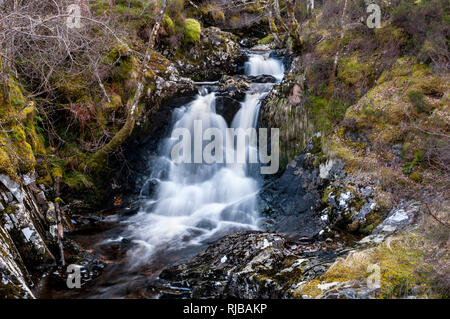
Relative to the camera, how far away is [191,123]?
1052 centimetres

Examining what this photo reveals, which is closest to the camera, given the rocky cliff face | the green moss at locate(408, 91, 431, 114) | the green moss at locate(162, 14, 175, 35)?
the rocky cliff face

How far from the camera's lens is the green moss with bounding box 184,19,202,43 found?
530 inches

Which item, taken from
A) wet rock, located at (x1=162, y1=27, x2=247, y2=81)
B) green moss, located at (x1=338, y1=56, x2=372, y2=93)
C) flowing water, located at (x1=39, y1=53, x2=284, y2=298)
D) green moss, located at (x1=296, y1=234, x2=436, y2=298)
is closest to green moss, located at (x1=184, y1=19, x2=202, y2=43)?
wet rock, located at (x1=162, y1=27, x2=247, y2=81)

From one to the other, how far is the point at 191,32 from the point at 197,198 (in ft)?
26.4

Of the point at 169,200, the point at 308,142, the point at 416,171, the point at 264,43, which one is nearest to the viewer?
the point at 416,171

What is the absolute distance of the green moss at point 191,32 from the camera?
13.5 meters

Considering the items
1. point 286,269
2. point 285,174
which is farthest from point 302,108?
point 286,269

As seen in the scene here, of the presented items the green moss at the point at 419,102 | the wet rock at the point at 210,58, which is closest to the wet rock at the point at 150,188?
the wet rock at the point at 210,58

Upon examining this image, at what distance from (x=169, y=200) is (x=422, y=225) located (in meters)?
6.37

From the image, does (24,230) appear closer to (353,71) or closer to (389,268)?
(389,268)

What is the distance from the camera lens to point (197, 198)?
920cm

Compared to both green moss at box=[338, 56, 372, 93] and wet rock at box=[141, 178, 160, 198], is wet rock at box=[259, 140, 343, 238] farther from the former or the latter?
wet rock at box=[141, 178, 160, 198]
